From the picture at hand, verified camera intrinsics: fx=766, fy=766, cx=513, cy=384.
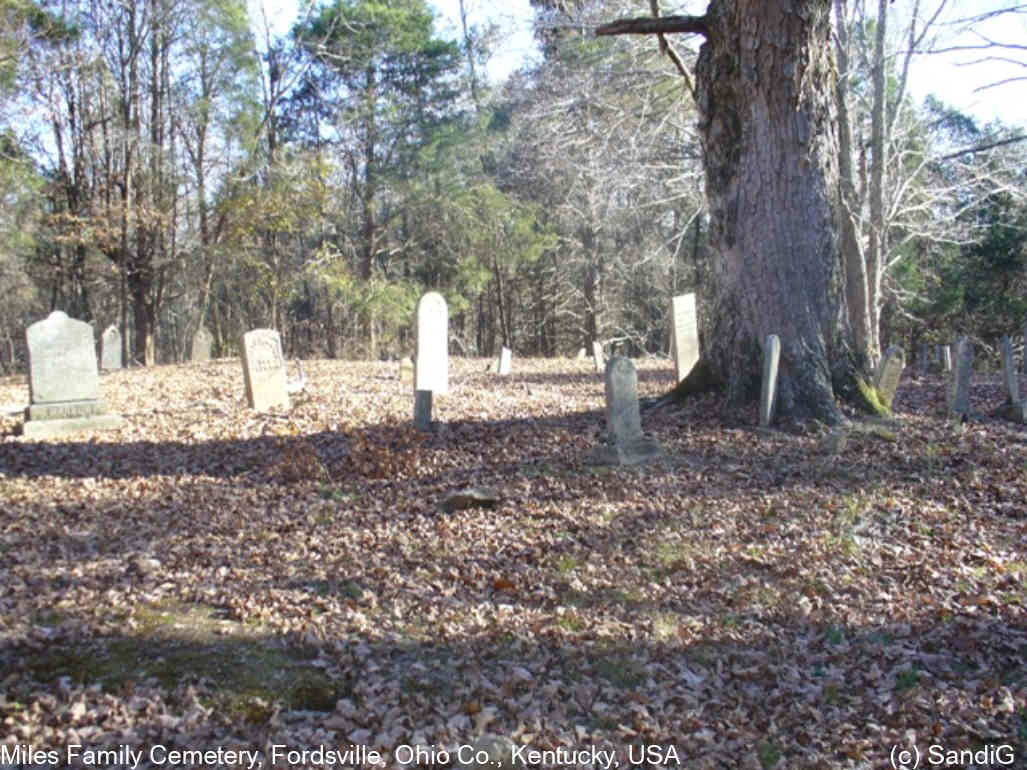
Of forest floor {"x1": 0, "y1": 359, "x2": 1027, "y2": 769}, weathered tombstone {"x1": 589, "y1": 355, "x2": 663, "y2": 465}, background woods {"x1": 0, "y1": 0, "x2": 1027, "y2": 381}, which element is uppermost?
background woods {"x1": 0, "y1": 0, "x2": 1027, "y2": 381}

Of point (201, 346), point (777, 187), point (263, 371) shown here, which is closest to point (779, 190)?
point (777, 187)

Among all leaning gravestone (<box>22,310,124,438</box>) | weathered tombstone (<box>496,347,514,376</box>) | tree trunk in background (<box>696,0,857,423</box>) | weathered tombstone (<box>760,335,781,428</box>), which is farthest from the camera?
weathered tombstone (<box>496,347,514,376</box>)

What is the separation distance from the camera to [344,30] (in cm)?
2584

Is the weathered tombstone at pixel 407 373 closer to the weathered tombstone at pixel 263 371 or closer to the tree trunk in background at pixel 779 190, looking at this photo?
the weathered tombstone at pixel 263 371

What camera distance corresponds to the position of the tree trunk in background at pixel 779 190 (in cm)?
855

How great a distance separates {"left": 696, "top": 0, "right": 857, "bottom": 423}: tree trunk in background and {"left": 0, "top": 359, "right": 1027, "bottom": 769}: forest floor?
0.98 metres

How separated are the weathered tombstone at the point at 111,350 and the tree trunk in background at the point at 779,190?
17.5 meters

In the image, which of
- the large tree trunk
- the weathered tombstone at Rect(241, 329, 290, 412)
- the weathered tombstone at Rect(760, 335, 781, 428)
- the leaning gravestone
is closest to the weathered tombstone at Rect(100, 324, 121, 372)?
the leaning gravestone

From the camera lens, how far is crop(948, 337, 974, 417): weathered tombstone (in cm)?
964

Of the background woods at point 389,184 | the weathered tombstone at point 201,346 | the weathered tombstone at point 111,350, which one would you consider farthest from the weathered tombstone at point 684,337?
the weathered tombstone at point 111,350

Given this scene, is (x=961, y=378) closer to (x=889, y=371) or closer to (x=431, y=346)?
(x=889, y=371)

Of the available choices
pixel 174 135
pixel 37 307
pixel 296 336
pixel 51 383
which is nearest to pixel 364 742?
pixel 51 383

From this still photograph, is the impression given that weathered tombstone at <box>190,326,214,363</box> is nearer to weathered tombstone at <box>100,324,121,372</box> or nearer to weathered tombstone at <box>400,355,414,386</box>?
weathered tombstone at <box>100,324,121,372</box>

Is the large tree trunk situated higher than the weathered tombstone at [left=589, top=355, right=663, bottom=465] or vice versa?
the large tree trunk
